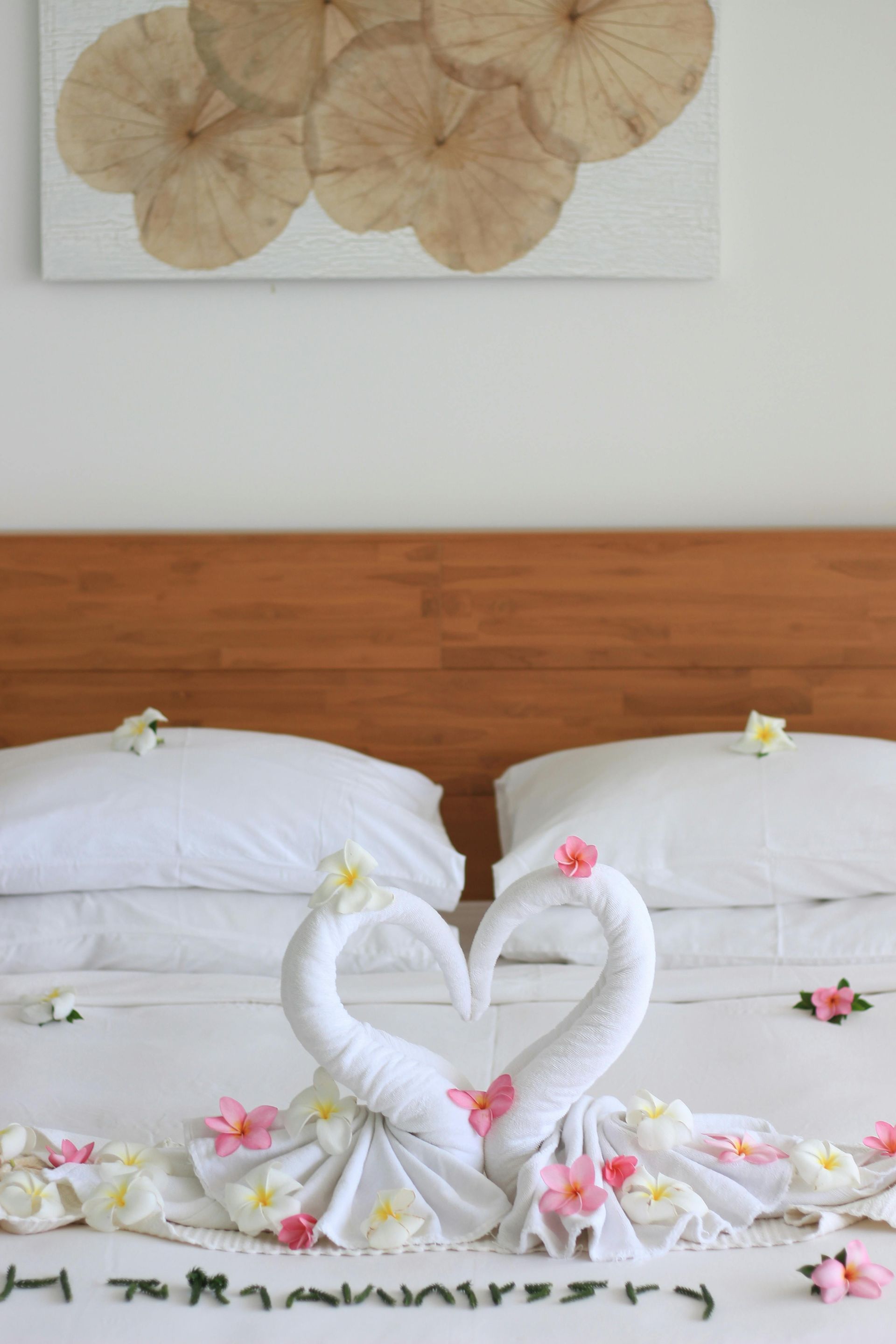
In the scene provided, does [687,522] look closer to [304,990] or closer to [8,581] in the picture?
[8,581]

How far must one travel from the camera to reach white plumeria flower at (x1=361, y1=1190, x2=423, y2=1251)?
103 cm

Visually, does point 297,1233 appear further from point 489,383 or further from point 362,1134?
point 489,383

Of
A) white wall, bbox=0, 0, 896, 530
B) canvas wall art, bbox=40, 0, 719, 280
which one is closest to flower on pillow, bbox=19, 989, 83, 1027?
white wall, bbox=0, 0, 896, 530

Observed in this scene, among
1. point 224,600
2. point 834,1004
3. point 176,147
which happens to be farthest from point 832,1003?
point 176,147

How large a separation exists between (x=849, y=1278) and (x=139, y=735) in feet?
4.47

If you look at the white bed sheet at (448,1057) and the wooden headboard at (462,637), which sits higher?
the wooden headboard at (462,637)

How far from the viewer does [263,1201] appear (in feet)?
3.47

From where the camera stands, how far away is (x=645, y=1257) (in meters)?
1.03

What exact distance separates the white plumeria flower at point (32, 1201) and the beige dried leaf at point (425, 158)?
174 cm

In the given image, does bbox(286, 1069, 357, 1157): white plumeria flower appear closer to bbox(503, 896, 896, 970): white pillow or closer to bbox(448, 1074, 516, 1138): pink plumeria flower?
bbox(448, 1074, 516, 1138): pink plumeria flower

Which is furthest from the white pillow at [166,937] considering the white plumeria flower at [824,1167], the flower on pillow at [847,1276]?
the flower on pillow at [847,1276]

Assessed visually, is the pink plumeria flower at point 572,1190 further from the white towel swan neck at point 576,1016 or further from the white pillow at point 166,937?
the white pillow at point 166,937

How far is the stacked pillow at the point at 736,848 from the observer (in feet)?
5.82

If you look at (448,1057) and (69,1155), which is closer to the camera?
(69,1155)
